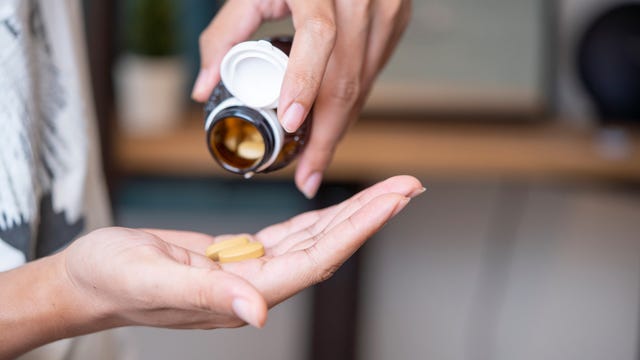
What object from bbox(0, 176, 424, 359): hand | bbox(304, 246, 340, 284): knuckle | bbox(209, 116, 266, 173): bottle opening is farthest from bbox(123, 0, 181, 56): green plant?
bbox(304, 246, 340, 284): knuckle

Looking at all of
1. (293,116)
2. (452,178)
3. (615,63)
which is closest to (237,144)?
(293,116)

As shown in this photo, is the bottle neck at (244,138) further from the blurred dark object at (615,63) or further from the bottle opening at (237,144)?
the blurred dark object at (615,63)

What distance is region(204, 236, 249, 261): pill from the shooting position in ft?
2.36

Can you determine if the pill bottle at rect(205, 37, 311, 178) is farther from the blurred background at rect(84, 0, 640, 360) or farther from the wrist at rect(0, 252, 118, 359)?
the blurred background at rect(84, 0, 640, 360)

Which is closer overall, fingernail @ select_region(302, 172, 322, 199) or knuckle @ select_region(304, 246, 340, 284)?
knuckle @ select_region(304, 246, 340, 284)

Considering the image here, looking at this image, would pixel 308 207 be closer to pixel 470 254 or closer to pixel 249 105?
pixel 470 254

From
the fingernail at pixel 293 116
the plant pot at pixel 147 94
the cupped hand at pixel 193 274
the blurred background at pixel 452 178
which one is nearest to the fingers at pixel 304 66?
the fingernail at pixel 293 116

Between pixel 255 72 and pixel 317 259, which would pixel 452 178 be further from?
pixel 317 259

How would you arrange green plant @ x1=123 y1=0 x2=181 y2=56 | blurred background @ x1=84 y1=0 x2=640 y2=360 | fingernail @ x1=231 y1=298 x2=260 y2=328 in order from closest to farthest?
fingernail @ x1=231 y1=298 x2=260 y2=328 → blurred background @ x1=84 y1=0 x2=640 y2=360 → green plant @ x1=123 y1=0 x2=181 y2=56

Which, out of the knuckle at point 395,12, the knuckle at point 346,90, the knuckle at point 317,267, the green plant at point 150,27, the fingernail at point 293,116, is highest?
the green plant at point 150,27

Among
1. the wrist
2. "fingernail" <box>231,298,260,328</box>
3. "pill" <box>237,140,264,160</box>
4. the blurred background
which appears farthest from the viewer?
the blurred background

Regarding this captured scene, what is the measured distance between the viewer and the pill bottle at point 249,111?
734 millimetres

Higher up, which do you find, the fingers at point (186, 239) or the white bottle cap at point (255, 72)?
the white bottle cap at point (255, 72)

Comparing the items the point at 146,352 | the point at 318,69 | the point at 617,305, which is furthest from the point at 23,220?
the point at 617,305
